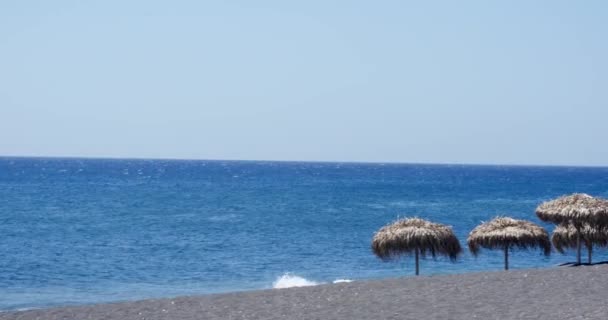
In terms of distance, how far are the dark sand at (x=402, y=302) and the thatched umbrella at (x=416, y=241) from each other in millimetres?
3650

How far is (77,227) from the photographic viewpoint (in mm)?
47000

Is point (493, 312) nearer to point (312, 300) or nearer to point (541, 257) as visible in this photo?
point (312, 300)

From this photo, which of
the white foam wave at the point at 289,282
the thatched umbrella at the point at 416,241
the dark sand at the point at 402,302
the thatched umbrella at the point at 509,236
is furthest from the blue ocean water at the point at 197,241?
the dark sand at the point at 402,302

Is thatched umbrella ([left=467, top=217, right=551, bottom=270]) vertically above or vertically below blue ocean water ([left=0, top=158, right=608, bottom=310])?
above

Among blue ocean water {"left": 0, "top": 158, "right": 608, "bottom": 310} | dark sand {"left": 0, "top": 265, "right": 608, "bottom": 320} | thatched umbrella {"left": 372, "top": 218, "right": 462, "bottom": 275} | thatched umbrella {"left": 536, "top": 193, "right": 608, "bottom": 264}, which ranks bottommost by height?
blue ocean water {"left": 0, "top": 158, "right": 608, "bottom": 310}

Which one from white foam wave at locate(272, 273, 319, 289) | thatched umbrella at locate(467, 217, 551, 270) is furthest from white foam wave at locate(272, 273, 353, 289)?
thatched umbrella at locate(467, 217, 551, 270)

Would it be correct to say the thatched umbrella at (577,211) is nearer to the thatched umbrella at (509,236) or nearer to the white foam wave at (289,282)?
the thatched umbrella at (509,236)

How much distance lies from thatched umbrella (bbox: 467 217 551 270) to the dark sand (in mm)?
3983

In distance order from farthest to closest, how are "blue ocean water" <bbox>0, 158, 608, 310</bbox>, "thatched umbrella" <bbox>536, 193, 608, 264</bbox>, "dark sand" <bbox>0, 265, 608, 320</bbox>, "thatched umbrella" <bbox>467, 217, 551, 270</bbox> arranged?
1. "blue ocean water" <bbox>0, 158, 608, 310</bbox>
2. "thatched umbrella" <bbox>467, 217, 551, 270</bbox>
3. "thatched umbrella" <bbox>536, 193, 608, 264</bbox>
4. "dark sand" <bbox>0, 265, 608, 320</bbox>

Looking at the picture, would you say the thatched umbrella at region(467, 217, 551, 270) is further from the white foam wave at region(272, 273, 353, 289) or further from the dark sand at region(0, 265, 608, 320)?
the white foam wave at region(272, 273, 353, 289)

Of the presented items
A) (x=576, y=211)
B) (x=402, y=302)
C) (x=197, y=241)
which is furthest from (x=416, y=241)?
(x=197, y=241)

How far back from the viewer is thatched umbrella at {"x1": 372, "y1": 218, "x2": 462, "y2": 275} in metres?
20.9

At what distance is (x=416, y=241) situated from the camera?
2089cm

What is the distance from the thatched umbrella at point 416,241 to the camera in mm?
20906
